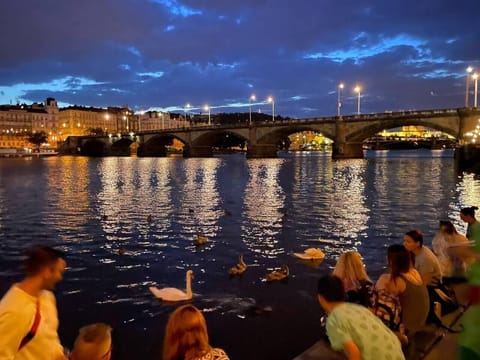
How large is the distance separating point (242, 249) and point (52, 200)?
61.9 ft

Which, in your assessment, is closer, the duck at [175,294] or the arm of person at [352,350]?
the arm of person at [352,350]

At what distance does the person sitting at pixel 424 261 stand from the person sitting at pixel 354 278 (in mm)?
1059

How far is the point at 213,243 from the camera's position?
16969 mm

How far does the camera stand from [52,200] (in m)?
30.0

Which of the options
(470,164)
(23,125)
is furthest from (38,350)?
(23,125)

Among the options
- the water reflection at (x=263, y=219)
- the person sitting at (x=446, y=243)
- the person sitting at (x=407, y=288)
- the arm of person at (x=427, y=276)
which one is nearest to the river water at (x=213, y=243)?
the water reflection at (x=263, y=219)

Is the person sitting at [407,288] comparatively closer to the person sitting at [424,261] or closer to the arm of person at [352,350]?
the person sitting at [424,261]

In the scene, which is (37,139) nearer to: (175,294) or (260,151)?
(260,151)

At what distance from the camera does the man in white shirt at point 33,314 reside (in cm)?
369

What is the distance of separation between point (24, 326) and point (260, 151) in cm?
10150

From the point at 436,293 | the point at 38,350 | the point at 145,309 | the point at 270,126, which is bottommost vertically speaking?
the point at 145,309

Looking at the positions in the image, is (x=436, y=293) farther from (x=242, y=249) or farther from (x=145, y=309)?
(x=242, y=249)

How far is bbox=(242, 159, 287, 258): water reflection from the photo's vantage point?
53.6 feet

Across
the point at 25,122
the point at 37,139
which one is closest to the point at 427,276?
the point at 37,139
